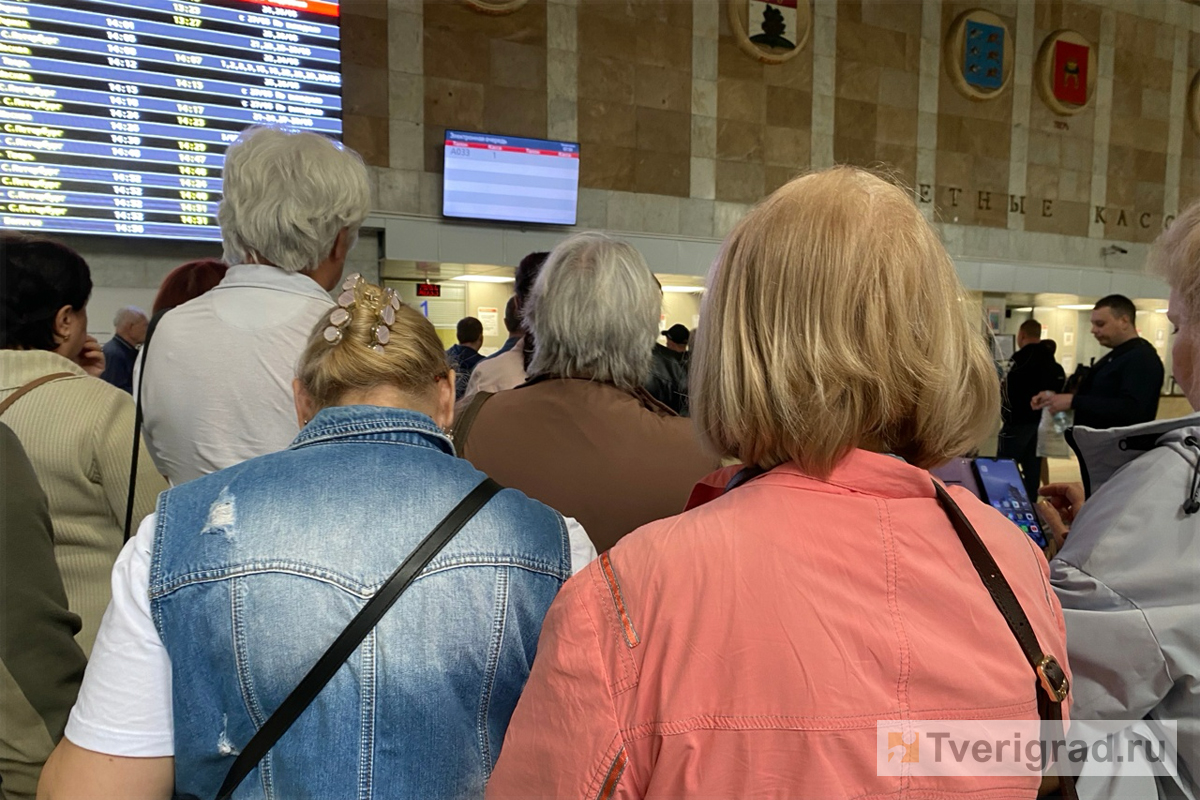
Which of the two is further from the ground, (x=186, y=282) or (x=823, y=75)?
(x=823, y=75)

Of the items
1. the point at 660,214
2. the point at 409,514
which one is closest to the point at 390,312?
the point at 409,514

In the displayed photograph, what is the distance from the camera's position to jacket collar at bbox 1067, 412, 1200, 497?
1.35m

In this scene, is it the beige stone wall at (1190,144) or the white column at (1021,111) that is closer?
the white column at (1021,111)

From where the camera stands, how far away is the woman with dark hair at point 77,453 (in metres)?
1.75

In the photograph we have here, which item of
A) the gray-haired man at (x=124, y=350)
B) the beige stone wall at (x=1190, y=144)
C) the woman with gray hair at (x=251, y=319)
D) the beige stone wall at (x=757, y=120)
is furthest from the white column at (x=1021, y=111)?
the woman with gray hair at (x=251, y=319)

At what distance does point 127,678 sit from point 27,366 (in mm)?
1215

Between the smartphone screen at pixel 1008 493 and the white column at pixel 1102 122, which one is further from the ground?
the white column at pixel 1102 122

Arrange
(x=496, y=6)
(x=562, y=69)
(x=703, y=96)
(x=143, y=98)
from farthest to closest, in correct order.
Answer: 1. (x=703, y=96)
2. (x=562, y=69)
3. (x=496, y=6)
4. (x=143, y=98)

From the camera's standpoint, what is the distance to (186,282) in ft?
8.33

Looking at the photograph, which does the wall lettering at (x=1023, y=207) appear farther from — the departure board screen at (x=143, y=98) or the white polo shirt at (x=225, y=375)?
the white polo shirt at (x=225, y=375)

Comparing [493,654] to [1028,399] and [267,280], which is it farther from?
[1028,399]

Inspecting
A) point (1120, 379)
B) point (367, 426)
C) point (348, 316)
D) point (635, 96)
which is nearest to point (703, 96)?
point (635, 96)

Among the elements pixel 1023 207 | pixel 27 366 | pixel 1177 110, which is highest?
pixel 1177 110

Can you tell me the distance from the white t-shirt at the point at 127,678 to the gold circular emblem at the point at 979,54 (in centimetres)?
1249
